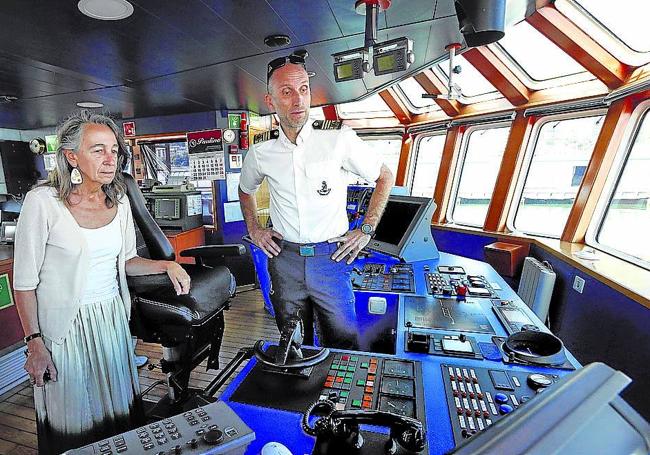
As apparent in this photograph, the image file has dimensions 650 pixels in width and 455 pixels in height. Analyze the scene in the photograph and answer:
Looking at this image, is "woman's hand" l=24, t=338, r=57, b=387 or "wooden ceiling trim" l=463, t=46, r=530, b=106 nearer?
"woman's hand" l=24, t=338, r=57, b=387

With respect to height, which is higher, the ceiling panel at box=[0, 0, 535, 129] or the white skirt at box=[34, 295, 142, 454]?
the ceiling panel at box=[0, 0, 535, 129]

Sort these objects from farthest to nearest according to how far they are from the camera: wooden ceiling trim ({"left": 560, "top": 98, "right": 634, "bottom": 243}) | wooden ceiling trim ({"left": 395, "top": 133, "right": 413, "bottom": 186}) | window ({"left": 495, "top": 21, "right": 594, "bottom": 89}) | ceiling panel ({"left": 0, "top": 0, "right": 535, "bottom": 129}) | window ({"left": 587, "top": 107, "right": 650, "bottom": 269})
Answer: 1. wooden ceiling trim ({"left": 395, "top": 133, "right": 413, "bottom": 186})
2. window ({"left": 495, "top": 21, "right": 594, "bottom": 89})
3. wooden ceiling trim ({"left": 560, "top": 98, "right": 634, "bottom": 243})
4. window ({"left": 587, "top": 107, "right": 650, "bottom": 269})
5. ceiling panel ({"left": 0, "top": 0, "right": 535, "bottom": 129})

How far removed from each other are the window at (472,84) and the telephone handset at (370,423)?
436 centimetres

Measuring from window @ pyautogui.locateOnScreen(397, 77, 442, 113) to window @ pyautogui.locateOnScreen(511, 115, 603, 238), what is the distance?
5.67 ft

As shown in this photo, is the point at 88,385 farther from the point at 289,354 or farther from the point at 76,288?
the point at 289,354

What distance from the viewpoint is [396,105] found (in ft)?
18.1

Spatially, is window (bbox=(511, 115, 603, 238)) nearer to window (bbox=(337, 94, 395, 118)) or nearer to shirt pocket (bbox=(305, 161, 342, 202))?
window (bbox=(337, 94, 395, 118))

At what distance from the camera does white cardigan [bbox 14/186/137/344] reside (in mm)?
1321

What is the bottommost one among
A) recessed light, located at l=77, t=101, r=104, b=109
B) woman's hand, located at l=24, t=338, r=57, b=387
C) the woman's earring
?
woman's hand, located at l=24, t=338, r=57, b=387

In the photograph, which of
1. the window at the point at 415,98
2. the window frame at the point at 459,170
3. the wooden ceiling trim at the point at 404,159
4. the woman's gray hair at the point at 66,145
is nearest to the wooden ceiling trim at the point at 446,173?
the window frame at the point at 459,170

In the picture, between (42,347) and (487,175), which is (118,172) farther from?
(487,175)

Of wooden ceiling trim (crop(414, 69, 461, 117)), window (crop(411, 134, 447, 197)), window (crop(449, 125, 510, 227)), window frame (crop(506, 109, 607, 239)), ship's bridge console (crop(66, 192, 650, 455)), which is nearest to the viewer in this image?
ship's bridge console (crop(66, 192, 650, 455))

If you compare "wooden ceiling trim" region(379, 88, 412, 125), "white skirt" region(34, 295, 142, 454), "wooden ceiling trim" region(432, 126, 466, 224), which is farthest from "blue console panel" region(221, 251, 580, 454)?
"wooden ceiling trim" region(379, 88, 412, 125)

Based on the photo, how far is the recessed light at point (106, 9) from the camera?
1.97 meters
